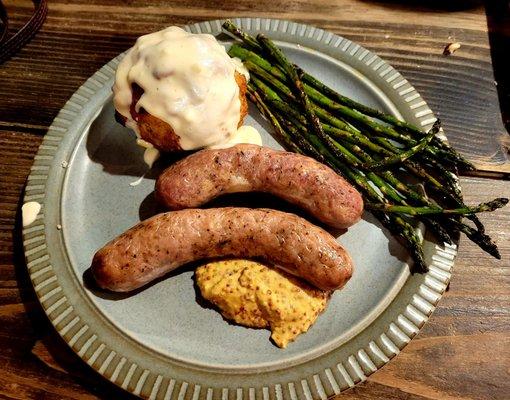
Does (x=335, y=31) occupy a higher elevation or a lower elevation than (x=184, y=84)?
higher

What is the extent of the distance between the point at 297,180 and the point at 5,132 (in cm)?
185

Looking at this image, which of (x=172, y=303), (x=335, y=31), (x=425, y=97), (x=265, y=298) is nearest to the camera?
(x=265, y=298)

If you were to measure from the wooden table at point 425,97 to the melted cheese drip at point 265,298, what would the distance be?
40 centimetres

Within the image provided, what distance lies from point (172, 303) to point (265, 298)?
45 cm

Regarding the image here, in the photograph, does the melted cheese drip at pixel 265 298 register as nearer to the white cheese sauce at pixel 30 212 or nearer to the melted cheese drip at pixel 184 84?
the melted cheese drip at pixel 184 84

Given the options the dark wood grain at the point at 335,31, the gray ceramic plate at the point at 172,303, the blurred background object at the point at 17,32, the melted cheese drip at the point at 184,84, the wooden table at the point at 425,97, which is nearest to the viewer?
the gray ceramic plate at the point at 172,303

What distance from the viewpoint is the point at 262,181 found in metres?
2.11

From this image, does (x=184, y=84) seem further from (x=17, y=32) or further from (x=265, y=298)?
(x=17, y=32)

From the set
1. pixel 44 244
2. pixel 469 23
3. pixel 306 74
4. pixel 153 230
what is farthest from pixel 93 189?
pixel 469 23

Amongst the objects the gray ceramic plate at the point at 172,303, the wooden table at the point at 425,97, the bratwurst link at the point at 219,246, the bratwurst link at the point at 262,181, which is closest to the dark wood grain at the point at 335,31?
the wooden table at the point at 425,97

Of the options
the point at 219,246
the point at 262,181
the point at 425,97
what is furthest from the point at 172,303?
the point at 425,97

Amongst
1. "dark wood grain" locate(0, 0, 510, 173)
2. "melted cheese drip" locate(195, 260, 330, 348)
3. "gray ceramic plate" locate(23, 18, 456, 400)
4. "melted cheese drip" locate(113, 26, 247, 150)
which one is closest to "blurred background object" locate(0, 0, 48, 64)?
"dark wood grain" locate(0, 0, 510, 173)

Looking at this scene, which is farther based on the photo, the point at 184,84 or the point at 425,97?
the point at 425,97

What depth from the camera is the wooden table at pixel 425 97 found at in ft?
6.61
